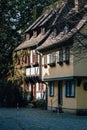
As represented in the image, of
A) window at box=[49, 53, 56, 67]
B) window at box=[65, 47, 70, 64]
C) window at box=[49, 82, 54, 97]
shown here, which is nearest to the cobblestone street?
window at box=[65, 47, 70, 64]

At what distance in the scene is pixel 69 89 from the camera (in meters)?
42.5

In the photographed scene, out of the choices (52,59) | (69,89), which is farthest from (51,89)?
(69,89)

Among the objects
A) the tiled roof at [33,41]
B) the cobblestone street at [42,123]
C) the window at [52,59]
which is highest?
the tiled roof at [33,41]

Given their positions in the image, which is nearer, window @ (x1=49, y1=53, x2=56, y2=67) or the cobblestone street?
the cobblestone street

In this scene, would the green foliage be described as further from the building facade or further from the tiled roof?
the tiled roof

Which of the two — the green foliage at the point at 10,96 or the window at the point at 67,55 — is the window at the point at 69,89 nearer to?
the window at the point at 67,55

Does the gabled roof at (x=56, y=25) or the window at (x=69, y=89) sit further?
the window at (x=69, y=89)

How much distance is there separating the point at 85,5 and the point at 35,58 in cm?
3012

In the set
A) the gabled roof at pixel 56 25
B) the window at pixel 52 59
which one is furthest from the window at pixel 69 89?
the gabled roof at pixel 56 25

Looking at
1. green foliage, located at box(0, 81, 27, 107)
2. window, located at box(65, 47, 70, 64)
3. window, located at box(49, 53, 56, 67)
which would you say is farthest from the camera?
green foliage, located at box(0, 81, 27, 107)

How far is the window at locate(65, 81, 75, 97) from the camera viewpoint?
41562 mm

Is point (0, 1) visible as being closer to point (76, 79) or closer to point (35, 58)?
point (35, 58)

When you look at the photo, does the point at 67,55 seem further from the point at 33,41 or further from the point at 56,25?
the point at 56,25

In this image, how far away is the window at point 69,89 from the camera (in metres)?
41.6
